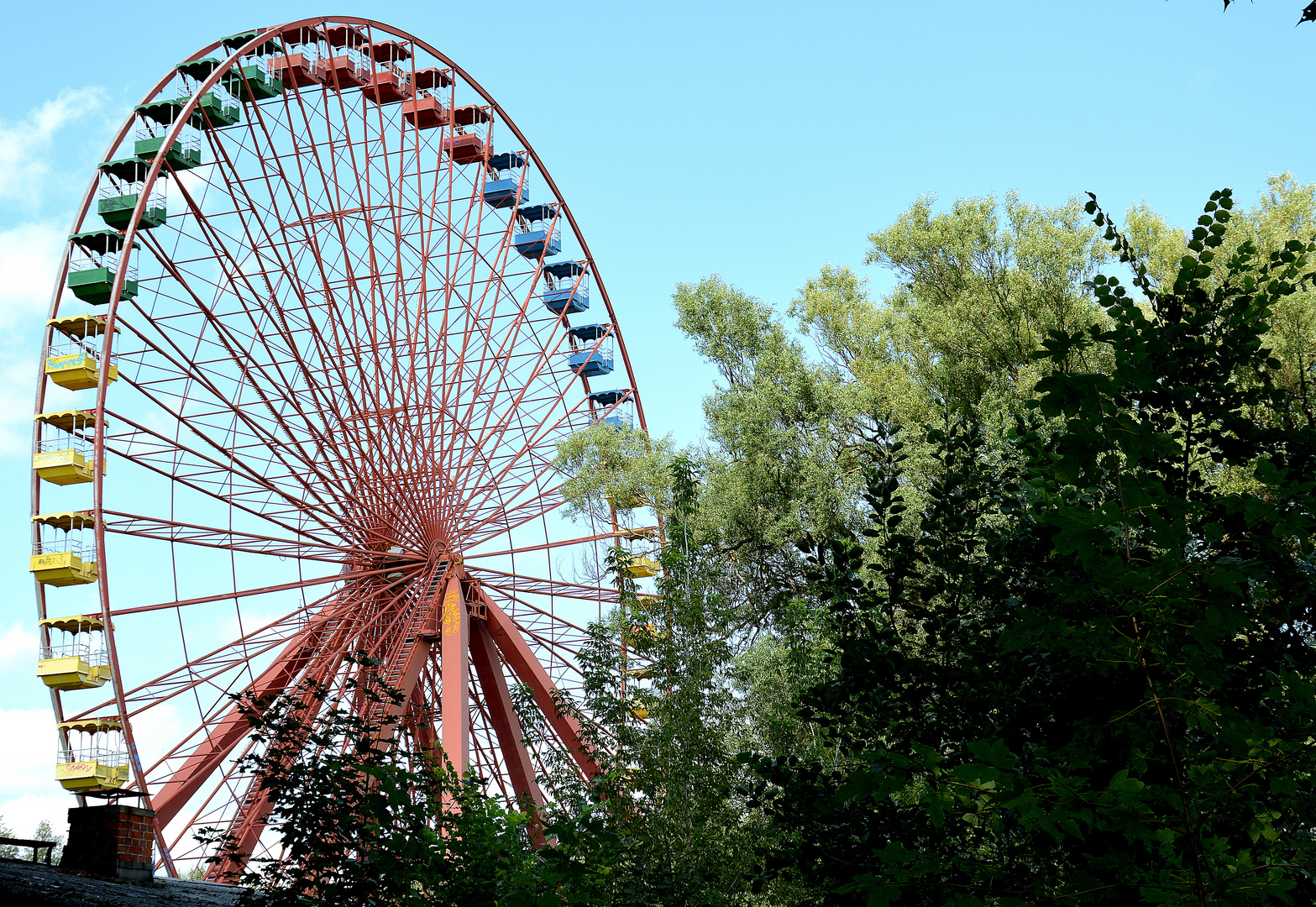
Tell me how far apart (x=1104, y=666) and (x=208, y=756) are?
13.5 metres

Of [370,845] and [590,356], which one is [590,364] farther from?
[370,845]

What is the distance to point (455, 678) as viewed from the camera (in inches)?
637

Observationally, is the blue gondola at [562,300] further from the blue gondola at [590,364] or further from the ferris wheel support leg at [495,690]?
the ferris wheel support leg at [495,690]

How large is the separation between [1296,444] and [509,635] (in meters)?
14.4

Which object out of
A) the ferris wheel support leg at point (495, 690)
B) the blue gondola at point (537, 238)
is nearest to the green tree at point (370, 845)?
the ferris wheel support leg at point (495, 690)

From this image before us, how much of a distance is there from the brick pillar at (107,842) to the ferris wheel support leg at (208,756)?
476 centimetres

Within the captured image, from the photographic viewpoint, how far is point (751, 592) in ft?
53.1

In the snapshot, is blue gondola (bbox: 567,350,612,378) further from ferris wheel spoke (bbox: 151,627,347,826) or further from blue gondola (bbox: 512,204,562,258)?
ferris wheel spoke (bbox: 151,627,347,826)

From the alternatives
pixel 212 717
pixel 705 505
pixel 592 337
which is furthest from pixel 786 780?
pixel 592 337

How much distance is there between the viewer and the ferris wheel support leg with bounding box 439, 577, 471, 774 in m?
15.7

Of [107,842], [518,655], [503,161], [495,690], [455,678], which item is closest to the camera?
[107,842]

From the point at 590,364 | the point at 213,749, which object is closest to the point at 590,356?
the point at 590,364

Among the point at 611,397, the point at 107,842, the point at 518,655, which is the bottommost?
the point at 107,842

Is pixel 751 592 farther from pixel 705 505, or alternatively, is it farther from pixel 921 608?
pixel 921 608
